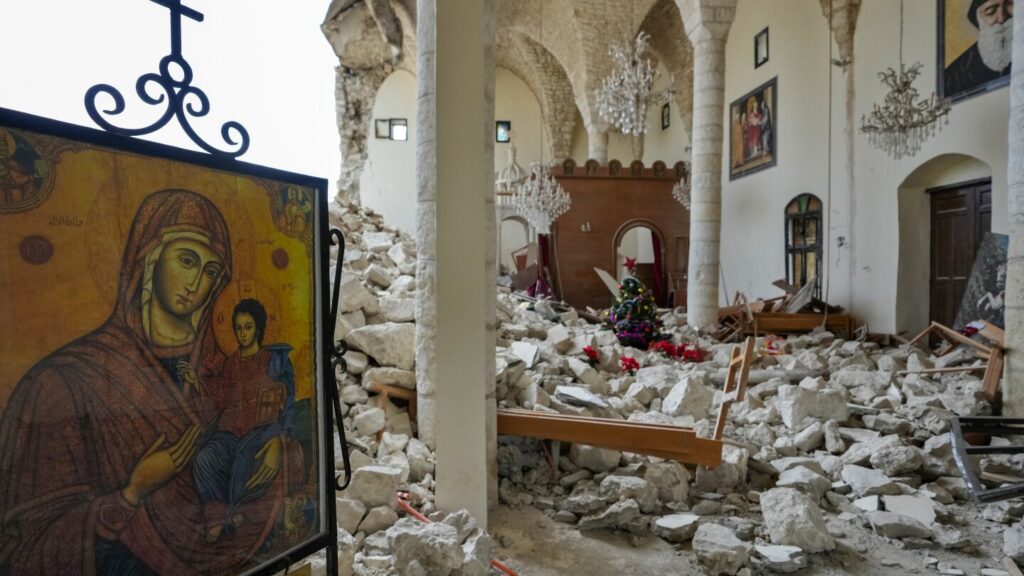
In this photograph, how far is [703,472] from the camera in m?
3.58

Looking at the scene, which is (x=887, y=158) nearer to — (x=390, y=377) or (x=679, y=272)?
(x=679, y=272)

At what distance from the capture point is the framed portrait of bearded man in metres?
6.74

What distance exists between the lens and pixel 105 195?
43.0 inches

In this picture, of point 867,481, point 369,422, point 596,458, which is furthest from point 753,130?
point 369,422

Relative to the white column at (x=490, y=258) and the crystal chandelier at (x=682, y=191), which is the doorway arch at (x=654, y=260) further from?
the white column at (x=490, y=258)

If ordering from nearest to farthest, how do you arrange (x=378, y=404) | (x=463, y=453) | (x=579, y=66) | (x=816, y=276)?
(x=463, y=453) < (x=378, y=404) < (x=816, y=276) < (x=579, y=66)

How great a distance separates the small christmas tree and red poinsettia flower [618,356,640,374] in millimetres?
1278

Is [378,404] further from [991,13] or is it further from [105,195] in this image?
[991,13]

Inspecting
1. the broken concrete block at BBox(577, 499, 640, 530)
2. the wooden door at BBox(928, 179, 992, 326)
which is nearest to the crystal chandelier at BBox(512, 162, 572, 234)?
the wooden door at BBox(928, 179, 992, 326)

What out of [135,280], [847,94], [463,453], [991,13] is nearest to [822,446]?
[463,453]

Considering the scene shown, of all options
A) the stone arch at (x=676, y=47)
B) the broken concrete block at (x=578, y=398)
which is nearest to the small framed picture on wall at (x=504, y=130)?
the stone arch at (x=676, y=47)

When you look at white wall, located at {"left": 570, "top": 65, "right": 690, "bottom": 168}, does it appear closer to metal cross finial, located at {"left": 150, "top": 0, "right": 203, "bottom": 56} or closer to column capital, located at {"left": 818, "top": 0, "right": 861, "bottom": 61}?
column capital, located at {"left": 818, "top": 0, "right": 861, "bottom": 61}

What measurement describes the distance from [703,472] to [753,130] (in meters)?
10.9

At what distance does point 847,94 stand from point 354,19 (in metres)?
12.3
